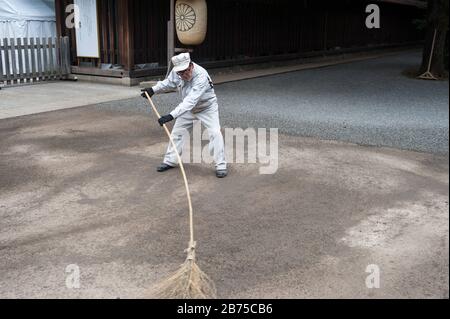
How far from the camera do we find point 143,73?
44.7 feet

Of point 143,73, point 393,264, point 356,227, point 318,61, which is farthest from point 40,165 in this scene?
point 318,61

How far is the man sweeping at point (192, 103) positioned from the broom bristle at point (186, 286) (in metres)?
2.32

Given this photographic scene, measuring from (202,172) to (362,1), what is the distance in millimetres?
20688

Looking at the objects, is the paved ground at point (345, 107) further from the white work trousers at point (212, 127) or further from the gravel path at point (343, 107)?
the white work trousers at point (212, 127)

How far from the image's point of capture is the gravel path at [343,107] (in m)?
8.09

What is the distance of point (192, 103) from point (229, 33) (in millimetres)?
11723

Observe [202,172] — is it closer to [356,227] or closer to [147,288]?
[356,227]

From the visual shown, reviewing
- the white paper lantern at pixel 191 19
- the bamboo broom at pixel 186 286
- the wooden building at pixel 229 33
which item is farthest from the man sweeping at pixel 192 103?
the wooden building at pixel 229 33

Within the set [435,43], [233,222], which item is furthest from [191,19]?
[435,43]

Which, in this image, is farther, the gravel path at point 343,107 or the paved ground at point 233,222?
the gravel path at point 343,107

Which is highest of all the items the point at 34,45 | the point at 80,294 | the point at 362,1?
the point at 362,1

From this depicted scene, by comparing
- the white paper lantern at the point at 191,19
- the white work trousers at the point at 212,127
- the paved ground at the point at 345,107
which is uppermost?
the white paper lantern at the point at 191,19

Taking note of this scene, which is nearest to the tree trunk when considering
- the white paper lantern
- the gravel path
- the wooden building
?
the gravel path

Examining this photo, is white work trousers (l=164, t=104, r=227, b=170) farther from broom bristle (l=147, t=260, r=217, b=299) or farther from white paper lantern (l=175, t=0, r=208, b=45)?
white paper lantern (l=175, t=0, r=208, b=45)
